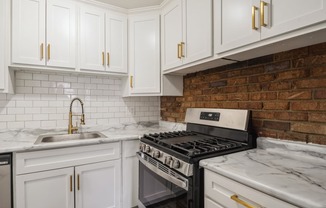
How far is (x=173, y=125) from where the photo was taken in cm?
240

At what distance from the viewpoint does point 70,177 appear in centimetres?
167

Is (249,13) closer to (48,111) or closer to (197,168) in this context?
(197,168)

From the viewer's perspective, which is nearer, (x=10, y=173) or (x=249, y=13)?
(x=249, y=13)

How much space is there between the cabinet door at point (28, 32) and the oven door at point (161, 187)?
1.41 meters

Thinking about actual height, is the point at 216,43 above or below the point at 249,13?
below

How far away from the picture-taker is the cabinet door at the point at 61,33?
5.98ft

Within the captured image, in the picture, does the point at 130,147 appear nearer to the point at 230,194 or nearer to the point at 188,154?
the point at 188,154

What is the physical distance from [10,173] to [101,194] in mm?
796

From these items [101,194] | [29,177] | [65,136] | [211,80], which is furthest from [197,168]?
[65,136]

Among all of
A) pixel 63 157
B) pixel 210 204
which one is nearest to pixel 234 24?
pixel 210 204

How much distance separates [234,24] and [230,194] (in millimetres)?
1073

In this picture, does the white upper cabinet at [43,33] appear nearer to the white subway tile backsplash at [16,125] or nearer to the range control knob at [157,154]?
the white subway tile backsplash at [16,125]

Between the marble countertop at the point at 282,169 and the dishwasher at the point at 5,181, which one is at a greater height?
the marble countertop at the point at 282,169

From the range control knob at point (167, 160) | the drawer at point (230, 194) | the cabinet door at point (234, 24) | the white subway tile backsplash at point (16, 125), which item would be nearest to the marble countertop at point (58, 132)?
the white subway tile backsplash at point (16, 125)
